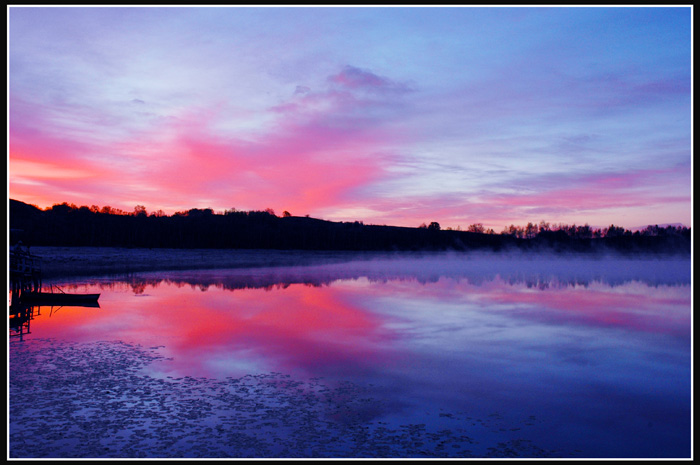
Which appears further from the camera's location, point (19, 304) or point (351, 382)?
point (19, 304)

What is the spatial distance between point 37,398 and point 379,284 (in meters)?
26.6

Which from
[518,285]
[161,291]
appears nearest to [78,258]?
[161,291]

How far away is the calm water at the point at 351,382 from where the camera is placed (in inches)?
311

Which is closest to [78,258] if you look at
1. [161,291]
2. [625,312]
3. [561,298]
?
[161,291]

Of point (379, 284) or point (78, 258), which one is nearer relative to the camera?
point (379, 284)

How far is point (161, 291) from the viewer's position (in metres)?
29.5

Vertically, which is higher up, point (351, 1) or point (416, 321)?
point (351, 1)

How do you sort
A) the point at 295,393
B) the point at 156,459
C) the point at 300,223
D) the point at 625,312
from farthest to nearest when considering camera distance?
the point at 300,223 < the point at 625,312 < the point at 295,393 < the point at 156,459

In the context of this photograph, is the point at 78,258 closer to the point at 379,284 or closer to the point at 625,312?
the point at 379,284

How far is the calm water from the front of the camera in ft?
25.9

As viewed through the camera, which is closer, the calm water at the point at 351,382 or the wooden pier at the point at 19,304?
the calm water at the point at 351,382

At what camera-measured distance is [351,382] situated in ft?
36.6

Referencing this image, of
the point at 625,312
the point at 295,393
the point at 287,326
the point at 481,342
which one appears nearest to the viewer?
the point at 295,393

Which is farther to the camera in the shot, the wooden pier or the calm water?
the wooden pier
